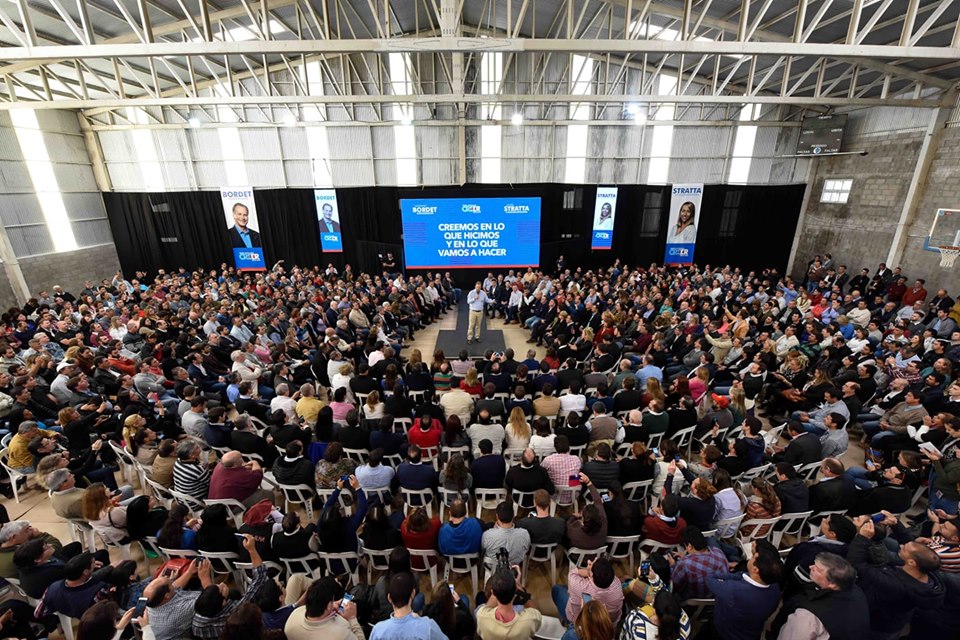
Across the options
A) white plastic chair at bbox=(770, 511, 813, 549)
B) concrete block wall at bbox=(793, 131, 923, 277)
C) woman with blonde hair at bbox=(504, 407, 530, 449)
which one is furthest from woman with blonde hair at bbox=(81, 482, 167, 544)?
concrete block wall at bbox=(793, 131, 923, 277)

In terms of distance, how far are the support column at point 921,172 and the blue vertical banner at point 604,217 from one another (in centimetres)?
784

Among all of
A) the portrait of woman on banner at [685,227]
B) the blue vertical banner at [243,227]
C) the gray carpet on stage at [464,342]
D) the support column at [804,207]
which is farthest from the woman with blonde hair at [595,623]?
the support column at [804,207]

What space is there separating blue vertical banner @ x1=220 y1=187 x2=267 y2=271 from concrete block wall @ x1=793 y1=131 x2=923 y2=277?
20.3 metres

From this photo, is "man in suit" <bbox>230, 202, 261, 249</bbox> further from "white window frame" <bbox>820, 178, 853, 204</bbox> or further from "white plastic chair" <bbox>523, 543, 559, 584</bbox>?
"white window frame" <bbox>820, 178, 853, 204</bbox>

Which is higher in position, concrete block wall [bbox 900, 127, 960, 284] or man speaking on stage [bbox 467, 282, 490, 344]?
concrete block wall [bbox 900, 127, 960, 284]

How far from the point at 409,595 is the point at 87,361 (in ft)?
22.5

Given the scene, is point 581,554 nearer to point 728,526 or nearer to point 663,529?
point 663,529

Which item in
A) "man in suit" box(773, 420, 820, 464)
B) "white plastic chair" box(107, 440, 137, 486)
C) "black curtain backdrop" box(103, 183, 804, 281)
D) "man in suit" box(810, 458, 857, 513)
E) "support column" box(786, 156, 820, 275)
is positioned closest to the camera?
"man in suit" box(810, 458, 857, 513)

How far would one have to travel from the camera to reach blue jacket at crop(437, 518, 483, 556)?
300 centimetres

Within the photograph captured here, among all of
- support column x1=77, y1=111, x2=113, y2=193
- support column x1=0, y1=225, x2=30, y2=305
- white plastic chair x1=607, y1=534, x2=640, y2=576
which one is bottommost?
white plastic chair x1=607, y1=534, x2=640, y2=576

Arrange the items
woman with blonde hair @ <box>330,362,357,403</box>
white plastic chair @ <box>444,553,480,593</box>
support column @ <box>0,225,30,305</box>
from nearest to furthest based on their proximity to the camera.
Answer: white plastic chair @ <box>444,553,480,593</box> → woman with blonde hair @ <box>330,362,357,403</box> → support column @ <box>0,225,30,305</box>

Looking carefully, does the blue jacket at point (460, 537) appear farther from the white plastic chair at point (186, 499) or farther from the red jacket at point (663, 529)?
the white plastic chair at point (186, 499)

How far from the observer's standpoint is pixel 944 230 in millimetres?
10141

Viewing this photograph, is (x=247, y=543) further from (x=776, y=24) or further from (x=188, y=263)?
(x=188, y=263)
